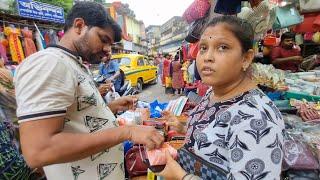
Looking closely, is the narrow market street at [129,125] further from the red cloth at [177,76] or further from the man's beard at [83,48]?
the red cloth at [177,76]

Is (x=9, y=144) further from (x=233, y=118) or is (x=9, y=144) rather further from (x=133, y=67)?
(x=133, y=67)

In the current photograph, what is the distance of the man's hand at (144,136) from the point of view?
1.31 metres

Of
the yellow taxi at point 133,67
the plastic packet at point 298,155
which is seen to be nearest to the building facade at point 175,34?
the yellow taxi at point 133,67

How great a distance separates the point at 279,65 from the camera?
461 cm

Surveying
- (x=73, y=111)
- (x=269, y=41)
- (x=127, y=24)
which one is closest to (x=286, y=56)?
(x=269, y=41)

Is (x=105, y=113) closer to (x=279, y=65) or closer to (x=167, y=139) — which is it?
(x=167, y=139)

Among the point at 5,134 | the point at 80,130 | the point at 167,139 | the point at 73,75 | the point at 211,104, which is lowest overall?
the point at 167,139

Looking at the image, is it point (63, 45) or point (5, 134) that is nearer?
point (63, 45)

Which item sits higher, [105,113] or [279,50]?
[279,50]

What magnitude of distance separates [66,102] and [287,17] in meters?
4.26

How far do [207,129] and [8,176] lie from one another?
4.15 ft

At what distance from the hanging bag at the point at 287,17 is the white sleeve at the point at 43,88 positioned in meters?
3.98

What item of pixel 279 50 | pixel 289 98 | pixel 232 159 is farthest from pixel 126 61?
pixel 232 159

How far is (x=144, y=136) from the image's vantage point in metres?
1.32
